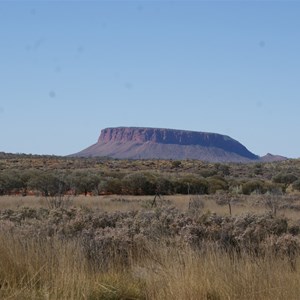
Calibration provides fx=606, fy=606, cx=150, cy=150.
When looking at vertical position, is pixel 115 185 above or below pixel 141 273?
above

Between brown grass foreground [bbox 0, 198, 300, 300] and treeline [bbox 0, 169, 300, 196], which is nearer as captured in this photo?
brown grass foreground [bbox 0, 198, 300, 300]

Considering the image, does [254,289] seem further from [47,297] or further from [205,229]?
[205,229]

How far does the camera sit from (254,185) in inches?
2087

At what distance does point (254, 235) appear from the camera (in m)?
15.8

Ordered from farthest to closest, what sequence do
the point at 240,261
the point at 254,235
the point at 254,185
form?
the point at 254,185
the point at 254,235
the point at 240,261

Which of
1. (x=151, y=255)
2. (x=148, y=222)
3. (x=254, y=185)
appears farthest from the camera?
(x=254, y=185)

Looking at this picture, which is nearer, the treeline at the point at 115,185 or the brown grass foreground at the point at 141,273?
the brown grass foreground at the point at 141,273

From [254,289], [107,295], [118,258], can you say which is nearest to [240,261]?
[254,289]

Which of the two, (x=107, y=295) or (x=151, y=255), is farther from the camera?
(x=151, y=255)

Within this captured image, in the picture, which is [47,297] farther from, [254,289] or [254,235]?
[254,235]

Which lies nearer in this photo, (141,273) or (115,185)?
(141,273)

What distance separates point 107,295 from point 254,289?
6.77 feet

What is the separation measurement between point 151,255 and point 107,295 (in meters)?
1.58

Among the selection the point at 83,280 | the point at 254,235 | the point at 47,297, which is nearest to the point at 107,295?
the point at 83,280
